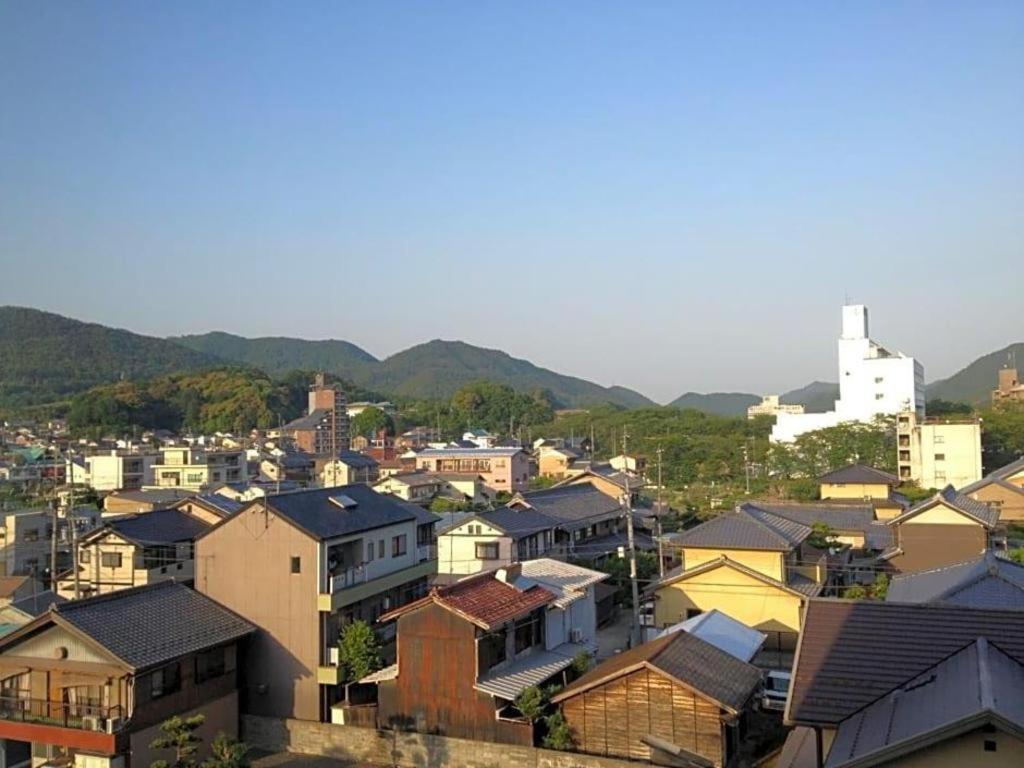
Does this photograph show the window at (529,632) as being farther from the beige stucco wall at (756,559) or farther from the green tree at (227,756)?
the beige stucco wall at (756,559)

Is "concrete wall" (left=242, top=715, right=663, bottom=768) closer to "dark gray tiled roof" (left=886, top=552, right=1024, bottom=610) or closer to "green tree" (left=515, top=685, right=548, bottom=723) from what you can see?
"green tree" (left=515, top=685, right=548, bottom=723)

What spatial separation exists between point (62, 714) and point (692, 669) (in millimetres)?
12240

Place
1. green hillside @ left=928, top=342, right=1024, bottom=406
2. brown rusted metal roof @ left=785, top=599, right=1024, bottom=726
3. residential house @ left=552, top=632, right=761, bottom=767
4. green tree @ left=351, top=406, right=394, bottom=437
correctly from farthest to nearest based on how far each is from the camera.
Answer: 1. green hillside @ left=928, top=342, right=1024, bottom=406
2. green tree @ left=351, top=406, right=394, bottom=437
3. residential house @ left=552, top=632, right=761, bottom=767
4. brown rusted metal roof @ left=785, top=599, right=1024, bottom=726

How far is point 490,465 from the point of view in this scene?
208 feet

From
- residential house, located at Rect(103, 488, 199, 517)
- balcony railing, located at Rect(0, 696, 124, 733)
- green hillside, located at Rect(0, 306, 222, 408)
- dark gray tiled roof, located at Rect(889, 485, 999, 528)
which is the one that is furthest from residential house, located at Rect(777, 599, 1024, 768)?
green hillside, located at Rect(0, 306, 222, 408)

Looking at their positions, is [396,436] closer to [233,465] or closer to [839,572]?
[233,465]

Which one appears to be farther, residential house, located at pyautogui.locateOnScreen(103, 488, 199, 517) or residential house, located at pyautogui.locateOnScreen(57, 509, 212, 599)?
residential house, located at pyautogui.locateOnScreen(103, 488, 199, 517)

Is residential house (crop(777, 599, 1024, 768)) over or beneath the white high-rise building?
beneath

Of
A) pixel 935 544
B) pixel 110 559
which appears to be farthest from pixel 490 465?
pixel 935 544

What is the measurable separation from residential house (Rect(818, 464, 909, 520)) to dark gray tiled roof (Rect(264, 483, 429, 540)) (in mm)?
27687

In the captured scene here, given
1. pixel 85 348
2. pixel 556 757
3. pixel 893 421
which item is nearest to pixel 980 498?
pixel 893 421

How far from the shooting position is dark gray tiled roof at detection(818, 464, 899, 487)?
4322 cm

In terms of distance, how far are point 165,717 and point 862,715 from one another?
43.5 ft

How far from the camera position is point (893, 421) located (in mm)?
59500
